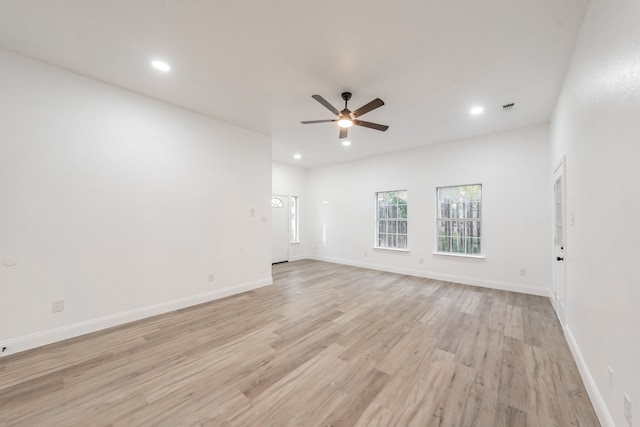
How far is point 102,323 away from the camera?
302 centimetres

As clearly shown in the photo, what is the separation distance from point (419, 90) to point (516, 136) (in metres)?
2.74

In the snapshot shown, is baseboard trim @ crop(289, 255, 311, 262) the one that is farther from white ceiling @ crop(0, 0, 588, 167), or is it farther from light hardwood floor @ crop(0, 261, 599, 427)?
white ceiling @ crop(0, 0, 588, 167)

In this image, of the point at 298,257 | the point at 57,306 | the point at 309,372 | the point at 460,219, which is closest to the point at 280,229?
the point at 298,257

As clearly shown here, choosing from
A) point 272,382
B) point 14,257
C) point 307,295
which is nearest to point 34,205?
point 14,257

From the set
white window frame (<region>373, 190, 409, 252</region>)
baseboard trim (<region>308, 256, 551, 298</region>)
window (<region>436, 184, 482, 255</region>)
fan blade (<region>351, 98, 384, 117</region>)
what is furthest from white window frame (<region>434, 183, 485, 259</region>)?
fan blade (<region>351, 98, 384, 117</region>)

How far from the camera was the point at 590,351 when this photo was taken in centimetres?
195

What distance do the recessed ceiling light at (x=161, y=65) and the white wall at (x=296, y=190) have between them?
441cm

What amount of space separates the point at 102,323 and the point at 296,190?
18.4 feet

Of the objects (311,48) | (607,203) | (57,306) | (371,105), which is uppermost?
(311,48)

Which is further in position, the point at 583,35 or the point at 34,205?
the point at 34,205

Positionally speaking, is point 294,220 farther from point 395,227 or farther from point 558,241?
point 558,241

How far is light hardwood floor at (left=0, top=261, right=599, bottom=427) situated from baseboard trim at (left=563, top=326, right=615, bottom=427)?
2.4 inches

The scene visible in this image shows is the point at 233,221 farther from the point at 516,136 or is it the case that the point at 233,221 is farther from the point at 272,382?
the point at 516,136

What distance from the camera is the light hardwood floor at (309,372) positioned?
1746 millimetres
